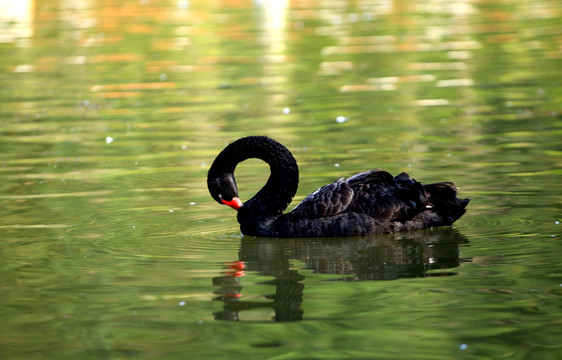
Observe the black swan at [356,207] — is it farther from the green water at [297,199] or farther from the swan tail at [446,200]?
the green water at [297,199]

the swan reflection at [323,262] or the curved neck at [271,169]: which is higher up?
the curved neck at [271,169]

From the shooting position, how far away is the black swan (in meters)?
7.84

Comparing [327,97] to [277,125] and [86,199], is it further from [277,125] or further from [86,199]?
[86,199]

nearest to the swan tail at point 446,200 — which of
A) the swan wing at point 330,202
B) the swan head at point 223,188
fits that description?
the swan wing at point 330,202

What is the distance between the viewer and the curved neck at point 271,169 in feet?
26.8

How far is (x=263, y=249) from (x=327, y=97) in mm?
8619

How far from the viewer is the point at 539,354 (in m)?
5.16

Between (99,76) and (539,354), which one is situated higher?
(99,76)

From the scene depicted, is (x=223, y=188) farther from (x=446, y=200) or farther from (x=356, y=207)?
(x=446, y=200)

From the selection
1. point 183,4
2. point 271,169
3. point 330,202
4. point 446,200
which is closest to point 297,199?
point 271,169

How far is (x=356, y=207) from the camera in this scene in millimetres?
7883

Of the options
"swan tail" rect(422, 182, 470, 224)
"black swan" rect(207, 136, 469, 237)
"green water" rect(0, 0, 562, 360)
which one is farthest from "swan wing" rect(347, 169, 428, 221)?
"green water" rect(0, 0, 562, 360)

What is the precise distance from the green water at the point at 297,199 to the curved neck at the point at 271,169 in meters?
0.30

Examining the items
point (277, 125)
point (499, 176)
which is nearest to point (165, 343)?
point (499, 176)
